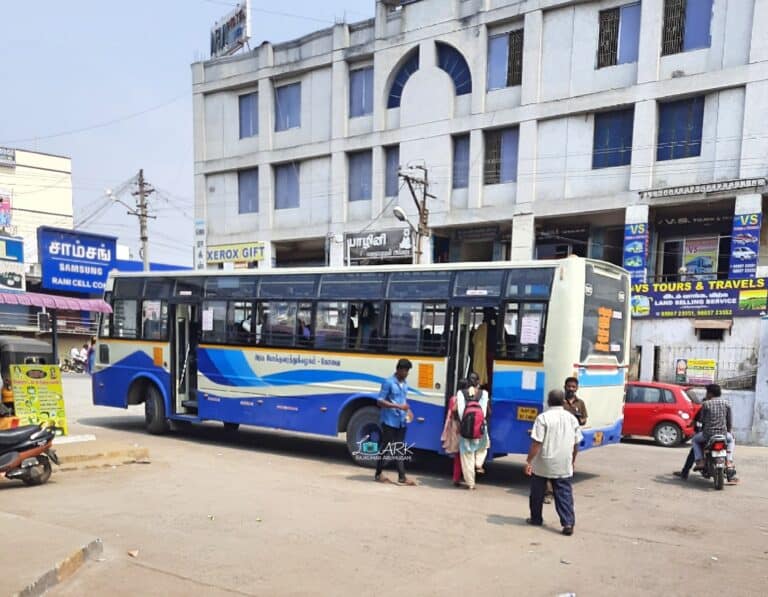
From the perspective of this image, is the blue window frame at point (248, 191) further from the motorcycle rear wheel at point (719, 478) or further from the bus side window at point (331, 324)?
the motorcycle rear wheel at point (719, 478)

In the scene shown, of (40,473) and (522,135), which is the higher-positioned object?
(522,135)

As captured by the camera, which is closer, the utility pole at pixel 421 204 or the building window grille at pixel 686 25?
the building window grille at pixel 686 25

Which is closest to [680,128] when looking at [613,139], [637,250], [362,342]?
[613,139]

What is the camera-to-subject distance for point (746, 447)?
14742 millimetres

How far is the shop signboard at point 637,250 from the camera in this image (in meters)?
21.5

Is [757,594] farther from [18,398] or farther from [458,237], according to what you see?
[458,237]

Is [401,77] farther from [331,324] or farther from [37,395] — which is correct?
[37,395]

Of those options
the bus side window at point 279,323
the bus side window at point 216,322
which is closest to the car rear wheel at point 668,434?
the bus side window at point 279,323

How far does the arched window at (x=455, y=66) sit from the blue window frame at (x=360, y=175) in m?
4.74

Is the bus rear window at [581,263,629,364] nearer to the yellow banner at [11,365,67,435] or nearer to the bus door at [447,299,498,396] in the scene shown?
the bus door at [447,299,498,396]

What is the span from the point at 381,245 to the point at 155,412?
→ 51.7ft

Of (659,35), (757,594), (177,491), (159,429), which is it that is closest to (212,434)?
(159,429)

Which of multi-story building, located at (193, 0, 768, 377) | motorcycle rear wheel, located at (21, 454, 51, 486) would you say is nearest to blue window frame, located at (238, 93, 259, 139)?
multi-story building, located at (193, 0, 768, 377)

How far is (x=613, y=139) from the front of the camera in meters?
22.2
